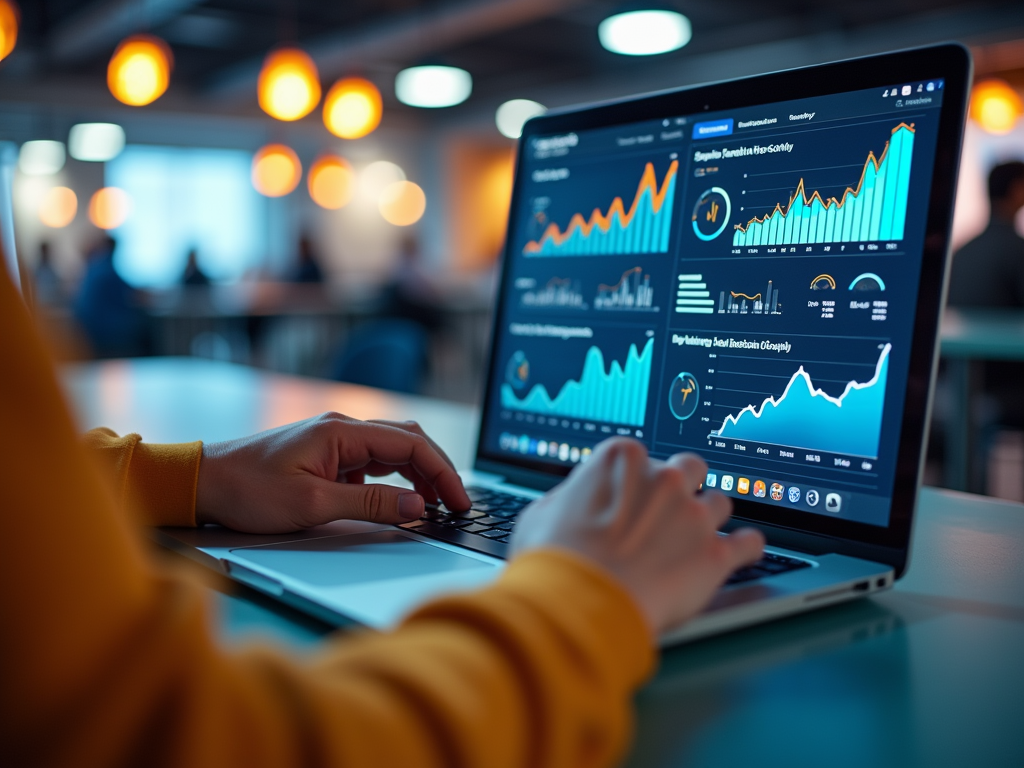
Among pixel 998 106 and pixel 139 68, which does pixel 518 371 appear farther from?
pixel 998 106

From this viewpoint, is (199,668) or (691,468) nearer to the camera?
(199,668)

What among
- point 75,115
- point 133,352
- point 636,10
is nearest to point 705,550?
point 636,10

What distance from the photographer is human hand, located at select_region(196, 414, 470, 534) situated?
75cm

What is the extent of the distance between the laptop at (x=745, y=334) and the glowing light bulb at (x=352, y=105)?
13.9ft

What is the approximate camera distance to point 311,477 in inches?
29.5

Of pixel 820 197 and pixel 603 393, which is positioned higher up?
pixel 820 197

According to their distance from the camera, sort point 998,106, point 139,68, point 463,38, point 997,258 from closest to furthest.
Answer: point 997,258 → point 139,68 → point 998,106 → point 463,38

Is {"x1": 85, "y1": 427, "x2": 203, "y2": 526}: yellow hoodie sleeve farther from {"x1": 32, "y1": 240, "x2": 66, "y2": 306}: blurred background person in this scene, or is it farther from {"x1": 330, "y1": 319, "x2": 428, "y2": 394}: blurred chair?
{"x1": 32, "y1": 240, "x2": 66, "y2": 306}: blurred background person

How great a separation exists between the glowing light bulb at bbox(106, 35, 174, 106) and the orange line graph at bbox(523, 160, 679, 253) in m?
3.97

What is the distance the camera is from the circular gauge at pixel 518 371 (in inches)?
38.5

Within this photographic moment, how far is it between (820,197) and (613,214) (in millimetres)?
228

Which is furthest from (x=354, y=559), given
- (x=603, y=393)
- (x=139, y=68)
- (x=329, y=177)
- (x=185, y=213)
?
(x=185, y=213)

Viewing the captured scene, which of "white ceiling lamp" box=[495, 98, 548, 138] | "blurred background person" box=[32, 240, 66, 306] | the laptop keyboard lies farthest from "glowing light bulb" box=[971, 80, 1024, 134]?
"blurred background person" box=[32, 240, 66, 306]

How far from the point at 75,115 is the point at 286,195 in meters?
2.82
